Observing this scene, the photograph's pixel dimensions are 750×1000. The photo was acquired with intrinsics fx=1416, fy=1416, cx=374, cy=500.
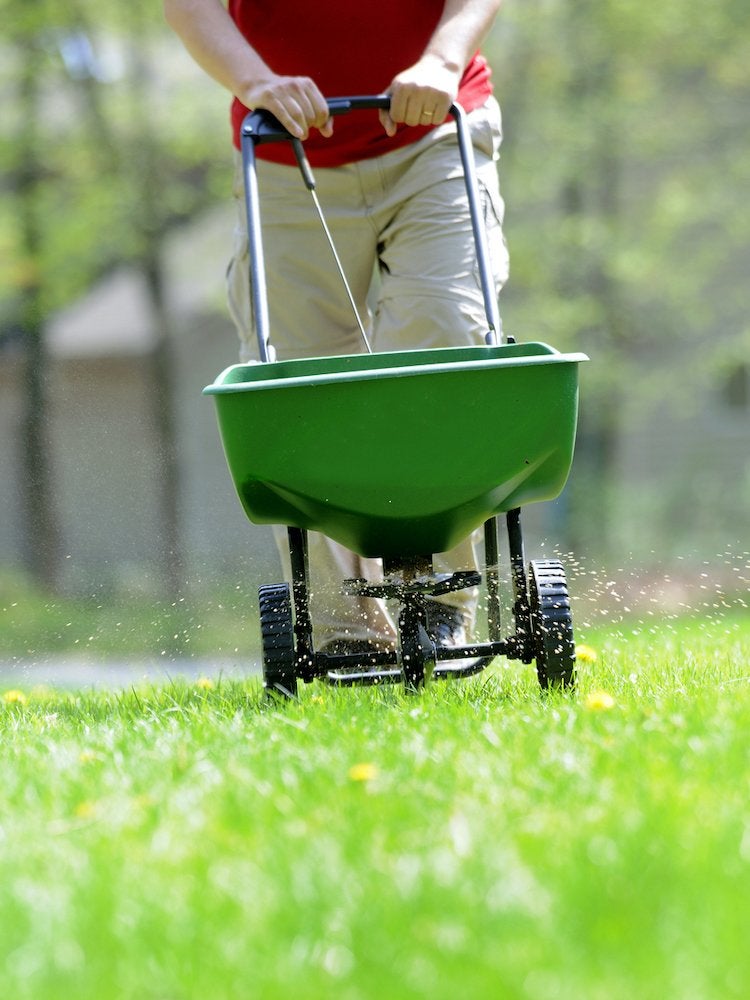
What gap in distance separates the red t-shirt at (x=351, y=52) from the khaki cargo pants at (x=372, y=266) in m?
0.04

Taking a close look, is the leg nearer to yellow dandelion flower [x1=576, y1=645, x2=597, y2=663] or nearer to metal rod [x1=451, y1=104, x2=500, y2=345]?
metal rod [x1=451, y1=104, x2=500, y2=345]

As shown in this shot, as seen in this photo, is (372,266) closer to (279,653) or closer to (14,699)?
(279,653)

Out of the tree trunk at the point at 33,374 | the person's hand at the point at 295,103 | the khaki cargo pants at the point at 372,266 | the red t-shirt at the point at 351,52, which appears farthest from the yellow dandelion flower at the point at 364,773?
the tree trunk at the point at 33,374

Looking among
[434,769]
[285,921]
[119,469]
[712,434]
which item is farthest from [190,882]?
[712,434]

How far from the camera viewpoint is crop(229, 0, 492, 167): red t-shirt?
3336mm

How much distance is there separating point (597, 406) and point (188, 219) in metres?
4.14

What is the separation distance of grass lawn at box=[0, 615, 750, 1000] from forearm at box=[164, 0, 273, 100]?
56.2 inches

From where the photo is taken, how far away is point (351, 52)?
3.35 m

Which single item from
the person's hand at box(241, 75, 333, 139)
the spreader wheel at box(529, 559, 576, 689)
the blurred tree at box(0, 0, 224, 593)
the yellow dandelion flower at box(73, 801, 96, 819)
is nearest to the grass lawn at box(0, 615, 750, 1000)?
the yellow dandelion flower at box(73, 801, 96, 819)

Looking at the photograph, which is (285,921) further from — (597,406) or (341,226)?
(597,406)

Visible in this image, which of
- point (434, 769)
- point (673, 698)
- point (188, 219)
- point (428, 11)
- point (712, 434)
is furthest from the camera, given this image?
point (712, 434)

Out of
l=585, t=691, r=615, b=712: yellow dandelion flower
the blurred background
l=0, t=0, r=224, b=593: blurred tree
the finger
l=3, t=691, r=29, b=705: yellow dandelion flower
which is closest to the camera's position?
l=585, t=691, r=615, b=712: yellow dandelion flower

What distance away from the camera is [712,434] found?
16359mm

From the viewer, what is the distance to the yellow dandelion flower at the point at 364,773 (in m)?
1.99
